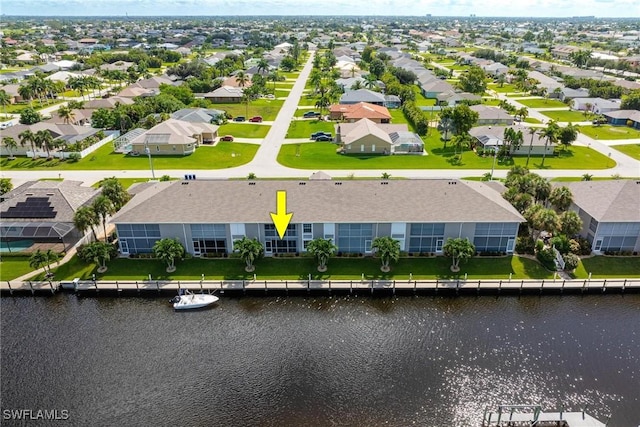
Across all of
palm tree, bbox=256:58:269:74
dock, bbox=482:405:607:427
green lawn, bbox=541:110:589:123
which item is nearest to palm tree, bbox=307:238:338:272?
dock, bbox=482:405:607:427

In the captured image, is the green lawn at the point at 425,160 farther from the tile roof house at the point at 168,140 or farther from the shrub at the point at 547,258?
the shrub at the point at 547,258

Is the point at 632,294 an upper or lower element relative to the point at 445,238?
lower

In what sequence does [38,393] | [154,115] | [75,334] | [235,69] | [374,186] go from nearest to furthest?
[38,393] → [75,334] → [374,186] → [154,115] → [235,69]

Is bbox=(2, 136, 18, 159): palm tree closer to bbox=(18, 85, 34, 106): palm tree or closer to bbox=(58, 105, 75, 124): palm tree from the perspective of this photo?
bbox=(58, 105, 75, 124): palm tree

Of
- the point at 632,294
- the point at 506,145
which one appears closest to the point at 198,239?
the point at 632,294

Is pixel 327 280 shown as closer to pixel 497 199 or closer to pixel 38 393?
pixel 497 199

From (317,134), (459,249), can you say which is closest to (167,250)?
(459,249)

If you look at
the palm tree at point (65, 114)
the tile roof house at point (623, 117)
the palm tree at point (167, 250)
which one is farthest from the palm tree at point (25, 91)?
the tile roof house at point (623, 117)
